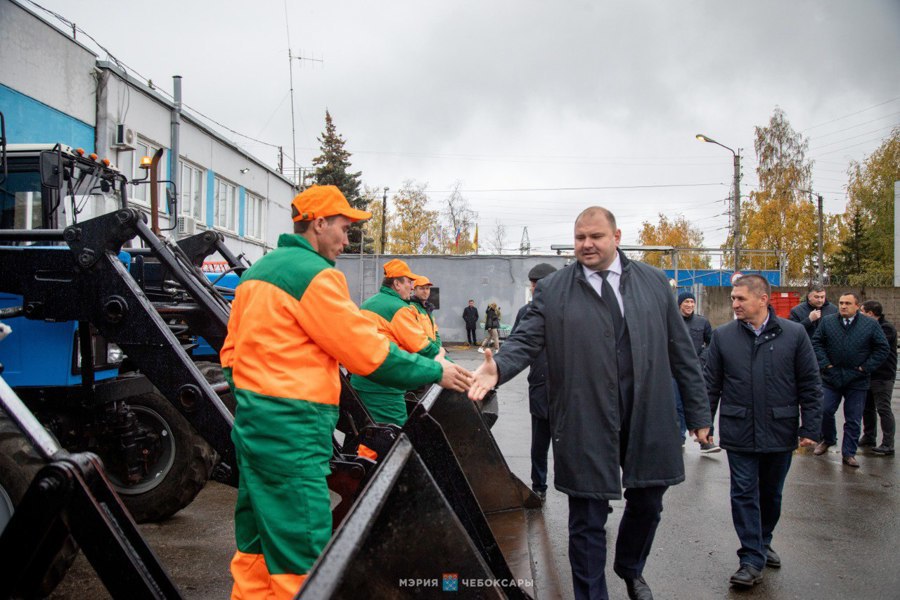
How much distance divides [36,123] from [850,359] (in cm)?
1442

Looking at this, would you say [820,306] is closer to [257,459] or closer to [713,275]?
[257,459]

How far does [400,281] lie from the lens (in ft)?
18.1

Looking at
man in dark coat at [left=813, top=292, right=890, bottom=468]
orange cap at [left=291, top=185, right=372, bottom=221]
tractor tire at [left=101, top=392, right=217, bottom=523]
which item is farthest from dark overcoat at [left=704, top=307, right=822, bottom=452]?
tractor tire at [left=101, top=392, right=217, bottom=523]

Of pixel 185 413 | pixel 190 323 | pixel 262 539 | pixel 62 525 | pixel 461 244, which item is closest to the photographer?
pixel 62 525

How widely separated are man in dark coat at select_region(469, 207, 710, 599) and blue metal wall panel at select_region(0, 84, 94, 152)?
12.5 meters

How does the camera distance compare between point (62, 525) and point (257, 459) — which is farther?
point (257, 459)

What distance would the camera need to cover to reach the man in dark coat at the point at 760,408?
14.4 feet

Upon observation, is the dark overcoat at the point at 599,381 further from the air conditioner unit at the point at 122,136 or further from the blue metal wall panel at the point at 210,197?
the blue metal wall panel at the point at 210,197

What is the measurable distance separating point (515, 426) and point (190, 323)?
6.03 metres

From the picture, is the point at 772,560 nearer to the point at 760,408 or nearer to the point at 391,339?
the point at 760,408

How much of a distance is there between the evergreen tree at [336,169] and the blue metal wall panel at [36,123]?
1260 inches

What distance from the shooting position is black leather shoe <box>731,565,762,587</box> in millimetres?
4199

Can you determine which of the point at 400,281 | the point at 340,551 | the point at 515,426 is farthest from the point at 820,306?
the point at 340,551

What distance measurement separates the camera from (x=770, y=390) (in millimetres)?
4527
